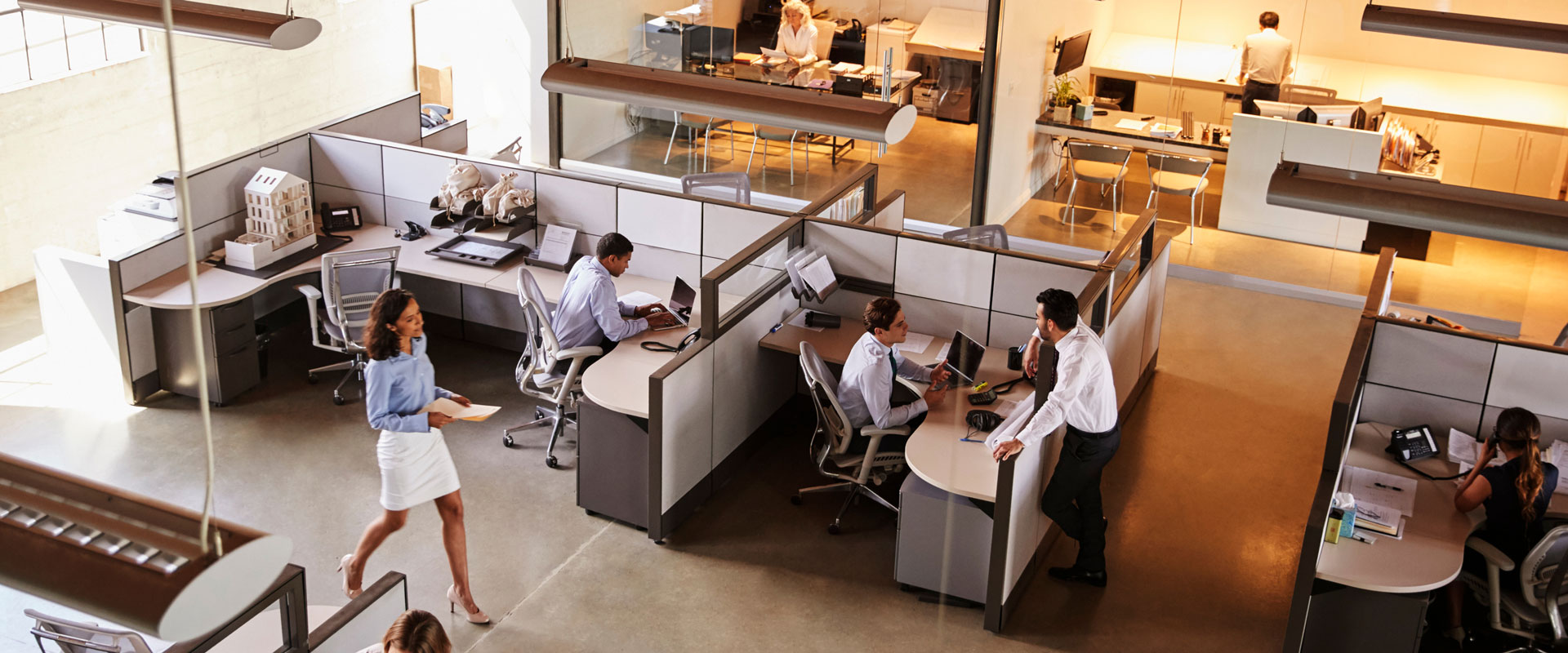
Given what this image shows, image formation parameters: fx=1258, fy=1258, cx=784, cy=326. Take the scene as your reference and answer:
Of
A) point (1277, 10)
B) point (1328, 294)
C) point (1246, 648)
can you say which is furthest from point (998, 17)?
point (1246, 648)

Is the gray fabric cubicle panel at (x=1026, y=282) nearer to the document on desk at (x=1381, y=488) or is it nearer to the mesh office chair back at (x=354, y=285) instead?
the document on desk at (x=1381, y=488)

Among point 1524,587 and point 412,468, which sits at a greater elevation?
point 412,468

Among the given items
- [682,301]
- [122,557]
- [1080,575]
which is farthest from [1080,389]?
[122,557]

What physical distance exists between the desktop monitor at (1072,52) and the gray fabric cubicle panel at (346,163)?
4.68 meters

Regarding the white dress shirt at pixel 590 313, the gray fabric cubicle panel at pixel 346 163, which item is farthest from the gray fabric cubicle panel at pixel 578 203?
the gray fabric cubicle panel at pixel 346 163

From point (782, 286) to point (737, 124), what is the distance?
11.4ft

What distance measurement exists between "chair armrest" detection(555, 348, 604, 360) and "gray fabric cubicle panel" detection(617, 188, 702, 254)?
1034mm

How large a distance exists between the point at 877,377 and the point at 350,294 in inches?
114

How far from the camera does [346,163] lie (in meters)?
7.35

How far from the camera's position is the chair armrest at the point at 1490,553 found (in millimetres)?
4418

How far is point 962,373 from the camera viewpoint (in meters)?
5.57

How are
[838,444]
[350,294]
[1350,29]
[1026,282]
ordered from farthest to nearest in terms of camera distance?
1. [1350,29]
2. [350,294]
3. [1026,282]
4. [838,444]

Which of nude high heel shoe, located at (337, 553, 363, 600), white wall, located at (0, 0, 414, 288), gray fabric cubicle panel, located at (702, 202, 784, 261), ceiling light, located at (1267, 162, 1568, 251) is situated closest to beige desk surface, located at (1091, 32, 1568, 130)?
gray fabric cubicle panel, located at (702, 202, 784, 261)

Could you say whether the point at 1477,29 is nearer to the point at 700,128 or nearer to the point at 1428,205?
the point at 1428,205
